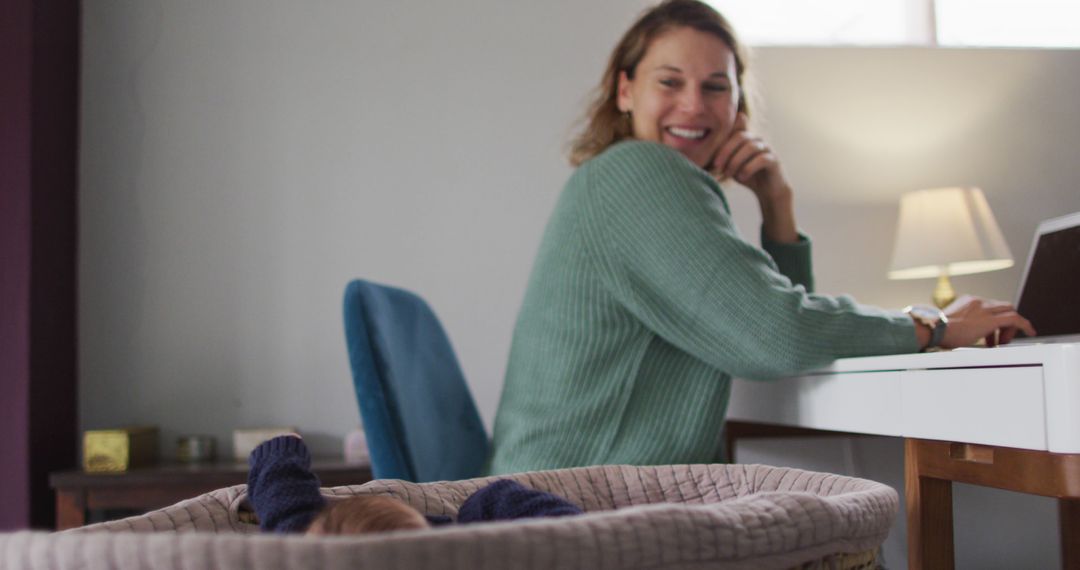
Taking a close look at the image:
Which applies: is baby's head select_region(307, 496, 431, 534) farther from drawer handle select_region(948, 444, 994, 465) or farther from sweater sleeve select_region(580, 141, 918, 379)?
sweater sleeve select_region(580, 141, 918, 379)

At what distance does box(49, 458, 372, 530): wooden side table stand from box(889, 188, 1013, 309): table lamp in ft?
4.21

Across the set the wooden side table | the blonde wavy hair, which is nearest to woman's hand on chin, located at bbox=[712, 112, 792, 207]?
the blonde wavy hair

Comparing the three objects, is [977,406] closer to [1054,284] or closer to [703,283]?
[703,283]

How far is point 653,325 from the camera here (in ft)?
3.57

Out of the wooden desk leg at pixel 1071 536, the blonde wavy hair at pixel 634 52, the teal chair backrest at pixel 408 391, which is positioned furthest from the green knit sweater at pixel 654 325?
the wooden desk leg at pixel 1071 536

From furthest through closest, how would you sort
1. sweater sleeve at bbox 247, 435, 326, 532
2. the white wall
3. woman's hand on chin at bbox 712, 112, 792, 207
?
the white wall < woman's hand on chin at bbox 712, 112, 792, 207 < sweater sleeve at bbox 247, 435, 326, 532

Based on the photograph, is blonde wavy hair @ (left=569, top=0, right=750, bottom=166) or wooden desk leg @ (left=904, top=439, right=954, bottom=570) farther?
blonde wavy hair @ (left=569, top=0, right=750, bottom=166)

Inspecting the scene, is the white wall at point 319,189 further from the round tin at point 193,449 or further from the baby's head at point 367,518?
the baby's head at point 367,518

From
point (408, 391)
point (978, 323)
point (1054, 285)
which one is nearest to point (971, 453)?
point (978, 323)

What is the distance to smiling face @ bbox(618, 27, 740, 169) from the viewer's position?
1380 millimetres

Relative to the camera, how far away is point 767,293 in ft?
3.39

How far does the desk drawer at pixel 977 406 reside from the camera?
2.27ft

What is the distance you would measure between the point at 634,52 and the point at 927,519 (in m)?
0.84

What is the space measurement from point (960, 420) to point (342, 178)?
1677 millimetres
